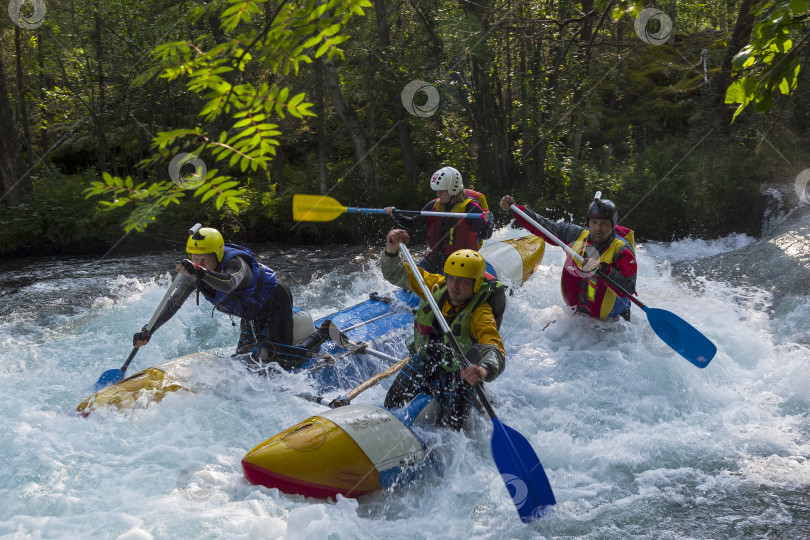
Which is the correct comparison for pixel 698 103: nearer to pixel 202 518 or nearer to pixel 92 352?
pixel 92 352

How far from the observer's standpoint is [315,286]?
986 centimetres

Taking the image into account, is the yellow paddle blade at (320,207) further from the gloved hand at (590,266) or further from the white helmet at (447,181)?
the gloved hand at (590,266)

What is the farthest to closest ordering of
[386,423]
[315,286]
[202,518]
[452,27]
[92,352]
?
[452,27]
[315,286]
[92,352]
[386,423]
[202,518]

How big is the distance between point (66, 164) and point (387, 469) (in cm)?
1653

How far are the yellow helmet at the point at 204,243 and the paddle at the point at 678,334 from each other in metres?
2.90

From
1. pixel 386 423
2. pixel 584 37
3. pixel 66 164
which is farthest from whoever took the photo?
pixel 66 164

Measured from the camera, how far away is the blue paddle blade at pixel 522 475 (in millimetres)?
3723

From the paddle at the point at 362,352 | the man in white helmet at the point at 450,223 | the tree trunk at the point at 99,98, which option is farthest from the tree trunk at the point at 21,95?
the paddle at the point at 362,352

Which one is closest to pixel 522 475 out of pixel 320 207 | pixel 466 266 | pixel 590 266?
pixel 466 266

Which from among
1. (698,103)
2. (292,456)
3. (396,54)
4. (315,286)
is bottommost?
(315,286)

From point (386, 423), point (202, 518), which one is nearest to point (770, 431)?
point (386, 423)

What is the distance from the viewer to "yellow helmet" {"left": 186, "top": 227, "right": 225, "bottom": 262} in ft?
15.4

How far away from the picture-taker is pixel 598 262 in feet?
18.0

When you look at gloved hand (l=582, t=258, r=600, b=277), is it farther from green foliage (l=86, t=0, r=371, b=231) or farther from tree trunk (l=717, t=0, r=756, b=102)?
tree trunk (l=717, t=0, r=756, b=102)
